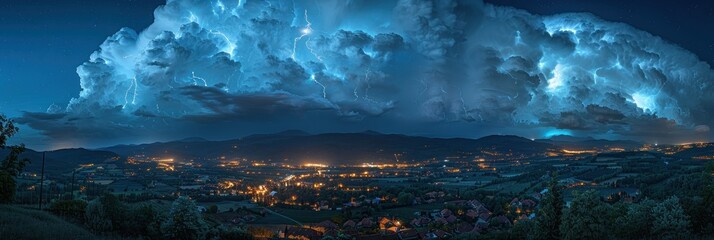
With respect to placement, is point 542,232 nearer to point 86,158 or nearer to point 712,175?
point 712,175

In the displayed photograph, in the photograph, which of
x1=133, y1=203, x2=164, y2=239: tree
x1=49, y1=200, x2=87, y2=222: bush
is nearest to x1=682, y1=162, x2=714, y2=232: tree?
x1=133, y1=203, x2=164, y2=239: tree

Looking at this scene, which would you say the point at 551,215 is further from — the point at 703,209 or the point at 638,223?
the point at 703,209

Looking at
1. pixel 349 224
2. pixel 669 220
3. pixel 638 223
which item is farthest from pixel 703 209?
pixel 349 224

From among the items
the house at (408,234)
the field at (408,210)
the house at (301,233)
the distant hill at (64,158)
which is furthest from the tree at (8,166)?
the distant hill at (64,158)

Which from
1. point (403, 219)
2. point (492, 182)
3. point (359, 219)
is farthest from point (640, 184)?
point (359, 219)

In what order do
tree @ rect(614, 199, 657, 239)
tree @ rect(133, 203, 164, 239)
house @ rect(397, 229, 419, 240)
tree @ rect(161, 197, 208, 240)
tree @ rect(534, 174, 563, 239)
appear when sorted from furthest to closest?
house @ rect(397, 229, 419, 240), tree @ rect(534, 174, 563, 239), tree @ rect(614, 199, 657, 239), tree @ rect(133, 203, 164, 239), tree @ rect(161, 197, 208, 240)

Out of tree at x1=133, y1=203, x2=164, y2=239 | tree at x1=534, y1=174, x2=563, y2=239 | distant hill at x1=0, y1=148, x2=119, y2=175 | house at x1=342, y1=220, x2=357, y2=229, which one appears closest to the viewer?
tree at x1=133, y1=203, x2=164, y2=239

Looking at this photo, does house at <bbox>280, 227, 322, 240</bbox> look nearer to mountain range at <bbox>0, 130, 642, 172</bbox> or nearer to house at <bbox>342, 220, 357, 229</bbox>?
house at <bbox>342, 220, 357, 229</bbox>
